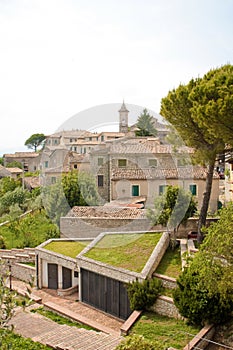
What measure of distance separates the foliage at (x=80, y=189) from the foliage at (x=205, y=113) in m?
11.0

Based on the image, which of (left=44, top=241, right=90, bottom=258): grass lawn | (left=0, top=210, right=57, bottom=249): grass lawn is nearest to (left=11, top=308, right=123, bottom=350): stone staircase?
(left=44, top=241, right=90, bottom=258): grass lawn

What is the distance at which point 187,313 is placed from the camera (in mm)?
11875

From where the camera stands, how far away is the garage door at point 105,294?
568 inches

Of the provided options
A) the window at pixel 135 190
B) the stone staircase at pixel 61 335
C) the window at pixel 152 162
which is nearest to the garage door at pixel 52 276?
the stone staircase at pixel 61 335

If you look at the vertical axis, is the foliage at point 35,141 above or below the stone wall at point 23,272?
above

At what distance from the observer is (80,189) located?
90.8 feet

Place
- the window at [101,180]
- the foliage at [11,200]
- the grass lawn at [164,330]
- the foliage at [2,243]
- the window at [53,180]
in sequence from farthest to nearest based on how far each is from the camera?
the window at [53,180], the foliage at [11,200], the window at [101,180], the foliage at [2,243], the grass lawn at [164,330]

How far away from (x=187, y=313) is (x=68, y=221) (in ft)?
36.6

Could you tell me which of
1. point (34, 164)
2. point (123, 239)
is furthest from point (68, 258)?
point (34, 164)

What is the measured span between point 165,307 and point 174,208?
6.03m

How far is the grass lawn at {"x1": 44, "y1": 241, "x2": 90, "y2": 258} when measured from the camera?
18.1 m

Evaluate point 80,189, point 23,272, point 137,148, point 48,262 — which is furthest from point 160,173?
point 23,272

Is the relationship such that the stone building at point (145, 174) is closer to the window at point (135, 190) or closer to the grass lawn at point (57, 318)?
the window at point (135, 190)

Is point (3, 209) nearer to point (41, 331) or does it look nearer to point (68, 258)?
point (68, 258)
